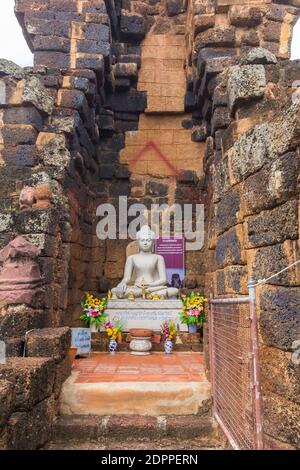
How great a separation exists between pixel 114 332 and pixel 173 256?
197 cm

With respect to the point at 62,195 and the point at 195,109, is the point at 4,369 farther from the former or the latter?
the point at 195,109

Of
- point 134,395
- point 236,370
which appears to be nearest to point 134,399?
point 134,395

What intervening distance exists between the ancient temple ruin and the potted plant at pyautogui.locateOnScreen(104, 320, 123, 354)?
0.57m

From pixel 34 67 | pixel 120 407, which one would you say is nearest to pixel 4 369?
pixel 120 407

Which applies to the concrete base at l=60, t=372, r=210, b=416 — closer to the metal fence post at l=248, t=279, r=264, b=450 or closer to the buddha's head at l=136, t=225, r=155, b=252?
the metal fence post at l=248, t=279, r=264, b=450

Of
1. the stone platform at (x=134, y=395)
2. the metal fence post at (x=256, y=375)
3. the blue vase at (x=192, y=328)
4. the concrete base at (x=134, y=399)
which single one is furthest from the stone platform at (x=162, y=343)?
the metal fence post at (x=256, y=375)

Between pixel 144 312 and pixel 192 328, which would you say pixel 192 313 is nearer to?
pixel 192 328

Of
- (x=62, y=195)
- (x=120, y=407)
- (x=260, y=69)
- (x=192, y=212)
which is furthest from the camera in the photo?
(x=192, y=212)

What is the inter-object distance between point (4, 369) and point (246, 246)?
81.1 inches

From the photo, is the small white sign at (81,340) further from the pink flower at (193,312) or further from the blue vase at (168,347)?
the pink flower at (193,312)

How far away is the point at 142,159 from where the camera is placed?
752 cm

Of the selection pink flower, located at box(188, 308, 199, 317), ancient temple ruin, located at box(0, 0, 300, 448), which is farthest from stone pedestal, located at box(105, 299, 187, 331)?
ancient temple ruin, located at box(0, 0, 300, 448)

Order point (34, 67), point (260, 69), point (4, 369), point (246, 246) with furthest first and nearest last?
point (34, 67) < point (260, 69) < point (4, 369) < point (246, 246)

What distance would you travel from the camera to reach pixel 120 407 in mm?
3611
